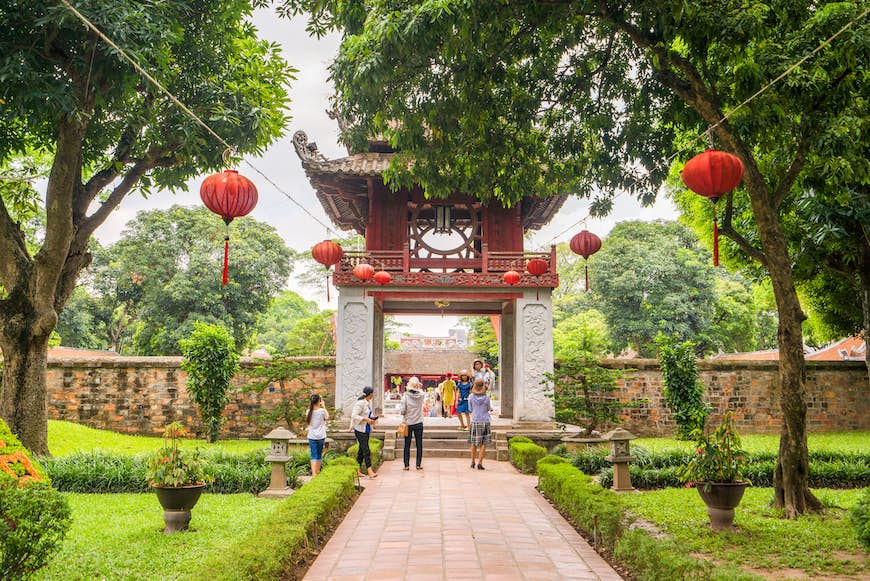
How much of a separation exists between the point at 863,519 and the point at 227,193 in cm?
626

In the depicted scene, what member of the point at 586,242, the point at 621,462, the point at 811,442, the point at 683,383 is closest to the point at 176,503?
the point at 621,462

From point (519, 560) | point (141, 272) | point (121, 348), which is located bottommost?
point (519, 560)

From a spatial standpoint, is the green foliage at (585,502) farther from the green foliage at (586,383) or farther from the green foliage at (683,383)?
the green foliage at (683,383)

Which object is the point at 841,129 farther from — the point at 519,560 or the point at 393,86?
the point at 519,560

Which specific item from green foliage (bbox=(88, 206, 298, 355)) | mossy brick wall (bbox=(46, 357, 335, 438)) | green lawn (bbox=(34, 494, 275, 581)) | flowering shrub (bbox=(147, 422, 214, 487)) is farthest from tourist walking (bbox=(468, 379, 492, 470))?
green foliage (bbox=(88, 206, 298, 355))

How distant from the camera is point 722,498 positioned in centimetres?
577

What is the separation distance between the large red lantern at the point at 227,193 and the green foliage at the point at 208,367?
9.11 meters

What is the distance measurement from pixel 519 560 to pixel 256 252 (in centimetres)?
2213

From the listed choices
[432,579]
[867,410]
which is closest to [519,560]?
[432,579]

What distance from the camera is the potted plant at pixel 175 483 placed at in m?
6.02

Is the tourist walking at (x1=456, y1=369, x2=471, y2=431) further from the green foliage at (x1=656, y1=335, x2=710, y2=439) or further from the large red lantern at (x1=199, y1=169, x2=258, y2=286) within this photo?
the large red lantern at (x1=199, y1=169, x2=258, y2=286)

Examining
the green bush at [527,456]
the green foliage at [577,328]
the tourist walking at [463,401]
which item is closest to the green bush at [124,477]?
the green bush at [527,456]

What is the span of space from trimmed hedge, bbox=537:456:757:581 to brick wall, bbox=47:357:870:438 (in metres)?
9.21

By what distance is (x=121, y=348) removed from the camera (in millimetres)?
29328
